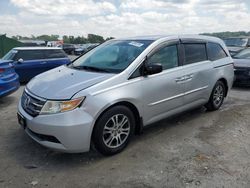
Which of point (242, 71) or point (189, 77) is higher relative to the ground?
point (189, 77)

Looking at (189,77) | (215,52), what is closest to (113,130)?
(189,77)

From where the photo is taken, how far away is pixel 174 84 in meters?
4.48

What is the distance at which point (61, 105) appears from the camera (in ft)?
11.0

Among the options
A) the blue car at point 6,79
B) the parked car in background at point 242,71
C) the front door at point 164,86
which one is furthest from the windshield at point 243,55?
the blue car at point 6,79

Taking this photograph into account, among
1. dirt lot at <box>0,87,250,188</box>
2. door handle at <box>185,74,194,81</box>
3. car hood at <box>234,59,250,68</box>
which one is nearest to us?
dirt lot at <box>0,87,250,188</box>

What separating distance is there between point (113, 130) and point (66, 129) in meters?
0.70

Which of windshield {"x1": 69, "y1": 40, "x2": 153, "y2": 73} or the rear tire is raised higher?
windshield {"x1": 69, "y1": 40, "x2": 153, "y2": 73}

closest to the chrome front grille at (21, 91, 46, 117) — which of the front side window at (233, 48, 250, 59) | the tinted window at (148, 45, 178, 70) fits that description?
the tinted window at (148, 45, 178, 70)

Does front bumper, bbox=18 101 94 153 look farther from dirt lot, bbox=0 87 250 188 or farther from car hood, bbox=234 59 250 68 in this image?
car hood, bbox=234 59 250 68

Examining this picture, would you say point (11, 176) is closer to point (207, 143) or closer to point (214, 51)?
point (207, 143)

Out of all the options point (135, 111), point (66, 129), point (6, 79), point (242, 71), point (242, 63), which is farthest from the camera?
point (242, 63)

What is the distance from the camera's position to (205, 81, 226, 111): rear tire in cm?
565

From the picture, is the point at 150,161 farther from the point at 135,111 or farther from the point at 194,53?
the point at 194,53

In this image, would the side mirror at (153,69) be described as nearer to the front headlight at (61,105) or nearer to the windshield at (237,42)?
the front headlight at (61,105)
